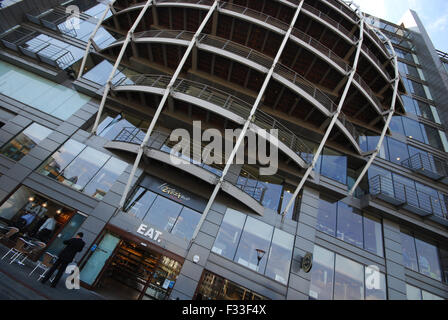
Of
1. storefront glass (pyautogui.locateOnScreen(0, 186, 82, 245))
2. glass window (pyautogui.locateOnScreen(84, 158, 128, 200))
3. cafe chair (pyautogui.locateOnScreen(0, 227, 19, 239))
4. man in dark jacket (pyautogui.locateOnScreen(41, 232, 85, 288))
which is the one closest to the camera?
man in dark jacket (pyautogui.locateOnScreen(41, 232, 85, 288))

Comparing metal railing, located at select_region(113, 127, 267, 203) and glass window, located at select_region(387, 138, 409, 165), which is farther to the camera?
glass window, located at select_region(387, 138, 409, 165)

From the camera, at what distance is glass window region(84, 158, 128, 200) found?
13094 millimetres

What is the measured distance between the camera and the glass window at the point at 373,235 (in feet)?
46.6

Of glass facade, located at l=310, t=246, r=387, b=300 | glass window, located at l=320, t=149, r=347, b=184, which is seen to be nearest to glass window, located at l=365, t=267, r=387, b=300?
glass facade, located at l=310, t=246, r=387, b=300

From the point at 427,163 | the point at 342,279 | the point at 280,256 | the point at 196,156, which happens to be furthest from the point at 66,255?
the point at 427,163

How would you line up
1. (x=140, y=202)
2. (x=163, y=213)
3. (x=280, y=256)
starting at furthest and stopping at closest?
(x=140, y=202)
(x=163, y=213)
(x=280, y=256)

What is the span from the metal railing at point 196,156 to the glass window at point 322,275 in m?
4.64

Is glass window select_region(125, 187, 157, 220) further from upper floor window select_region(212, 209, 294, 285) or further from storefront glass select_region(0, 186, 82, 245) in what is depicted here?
upper floor window select_region(212, 209, 294, 285)

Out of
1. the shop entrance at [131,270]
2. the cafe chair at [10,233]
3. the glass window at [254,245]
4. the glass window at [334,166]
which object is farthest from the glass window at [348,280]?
the cafe chair at [10,233]

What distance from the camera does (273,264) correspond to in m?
12.4

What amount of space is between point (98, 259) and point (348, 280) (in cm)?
1361

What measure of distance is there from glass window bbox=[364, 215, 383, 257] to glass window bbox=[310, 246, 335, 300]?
2.81m

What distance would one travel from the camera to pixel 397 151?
1870 centimetres

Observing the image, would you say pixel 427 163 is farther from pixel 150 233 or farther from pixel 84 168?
pixel 84 168
